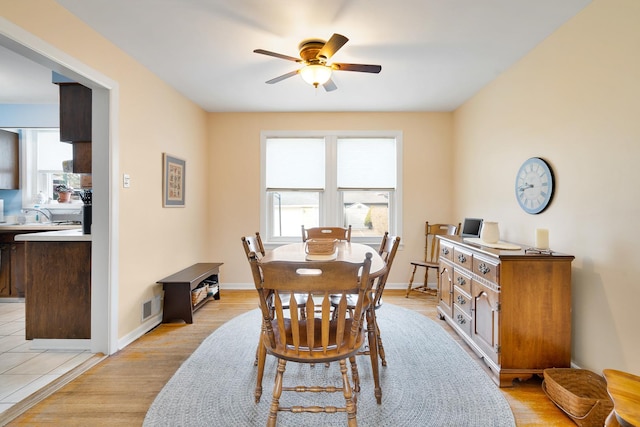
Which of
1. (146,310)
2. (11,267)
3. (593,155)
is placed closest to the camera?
(593,155)

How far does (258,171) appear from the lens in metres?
4.48

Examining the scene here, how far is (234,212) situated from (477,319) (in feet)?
11.2

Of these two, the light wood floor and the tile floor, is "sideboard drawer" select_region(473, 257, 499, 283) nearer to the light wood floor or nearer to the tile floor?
the light wood floor

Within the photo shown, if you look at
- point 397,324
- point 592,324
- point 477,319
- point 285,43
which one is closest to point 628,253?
point 592,324

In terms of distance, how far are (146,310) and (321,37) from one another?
307cm

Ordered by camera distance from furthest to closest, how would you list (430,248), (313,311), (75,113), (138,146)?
1. (430,248)
2. (138,146)
3. (75,113)
4. (313,311)

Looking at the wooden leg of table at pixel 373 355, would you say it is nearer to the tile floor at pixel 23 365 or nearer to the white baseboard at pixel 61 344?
the tile floor at pixel 23 365

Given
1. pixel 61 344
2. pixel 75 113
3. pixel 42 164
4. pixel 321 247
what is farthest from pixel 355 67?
pixel 42 164

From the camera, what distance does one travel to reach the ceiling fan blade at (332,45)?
2018 mm

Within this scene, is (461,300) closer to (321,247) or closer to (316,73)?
(321,247)

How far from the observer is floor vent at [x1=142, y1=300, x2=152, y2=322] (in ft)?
9.82

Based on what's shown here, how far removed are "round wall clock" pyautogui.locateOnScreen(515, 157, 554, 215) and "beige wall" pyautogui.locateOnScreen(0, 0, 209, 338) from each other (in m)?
3.64

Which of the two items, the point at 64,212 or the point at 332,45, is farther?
the point at 64,212

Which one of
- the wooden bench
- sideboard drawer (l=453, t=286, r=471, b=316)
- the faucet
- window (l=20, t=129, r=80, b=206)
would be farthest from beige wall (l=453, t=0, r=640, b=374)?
the faucet
